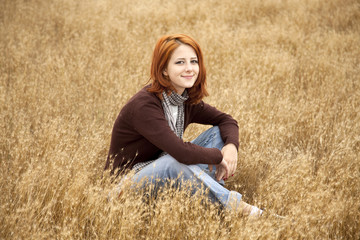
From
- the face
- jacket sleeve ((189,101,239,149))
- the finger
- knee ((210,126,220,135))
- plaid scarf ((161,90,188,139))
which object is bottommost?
the finger

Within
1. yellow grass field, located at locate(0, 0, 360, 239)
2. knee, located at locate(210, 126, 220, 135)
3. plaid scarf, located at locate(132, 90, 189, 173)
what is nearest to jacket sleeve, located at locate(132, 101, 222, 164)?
plaid scarf, located at locate(132, 90, 189, 173)

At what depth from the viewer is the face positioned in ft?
8.03

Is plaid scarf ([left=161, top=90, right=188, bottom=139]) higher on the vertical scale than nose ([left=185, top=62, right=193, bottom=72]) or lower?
lower

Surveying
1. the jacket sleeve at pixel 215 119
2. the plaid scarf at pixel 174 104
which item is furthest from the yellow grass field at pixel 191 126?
the plaid scarf at pixel 174 104

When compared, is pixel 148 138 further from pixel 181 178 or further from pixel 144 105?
pixel 181 178

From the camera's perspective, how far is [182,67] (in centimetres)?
246

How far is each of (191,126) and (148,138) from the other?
1.41m

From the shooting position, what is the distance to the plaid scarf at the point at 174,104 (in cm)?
250

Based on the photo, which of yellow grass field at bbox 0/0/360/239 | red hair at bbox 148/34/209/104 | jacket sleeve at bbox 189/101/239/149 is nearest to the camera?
yellow grass field at bbox 0/0/360/239

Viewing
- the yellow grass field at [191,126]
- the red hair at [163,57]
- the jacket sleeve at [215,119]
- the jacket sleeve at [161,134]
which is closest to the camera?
the yellow grass field at [191,126]

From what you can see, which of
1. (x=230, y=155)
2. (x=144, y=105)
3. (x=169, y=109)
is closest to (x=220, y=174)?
(x=230, y=155)

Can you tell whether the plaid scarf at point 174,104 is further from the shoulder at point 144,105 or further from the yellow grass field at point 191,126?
the yellow grass field at point 191,126

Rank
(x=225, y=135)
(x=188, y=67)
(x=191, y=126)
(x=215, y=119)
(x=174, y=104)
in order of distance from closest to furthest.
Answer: (x=188, y=67)
(x=174, y=104)
(x=225, y=135)
(x=215, y=119)
(x=191, y=126)

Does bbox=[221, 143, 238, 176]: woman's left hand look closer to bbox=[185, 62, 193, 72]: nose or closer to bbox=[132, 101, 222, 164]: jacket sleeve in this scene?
bbox=[132, 101, 222, 164]: jacket sleeve
